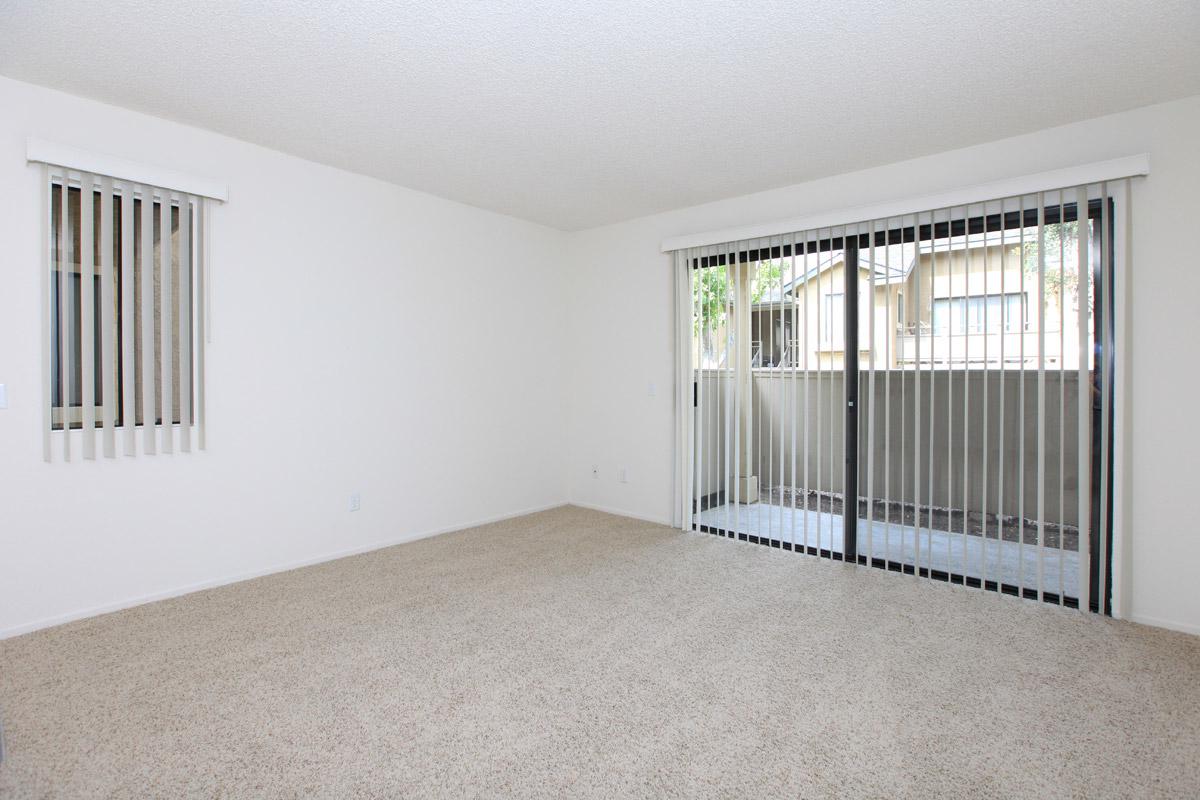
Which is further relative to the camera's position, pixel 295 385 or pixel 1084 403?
pixel 295 385

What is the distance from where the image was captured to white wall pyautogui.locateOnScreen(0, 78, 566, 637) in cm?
273

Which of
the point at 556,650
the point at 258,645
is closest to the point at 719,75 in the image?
the point at 556,650

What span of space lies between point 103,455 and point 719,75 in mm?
3390

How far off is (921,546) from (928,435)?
29.5 inches

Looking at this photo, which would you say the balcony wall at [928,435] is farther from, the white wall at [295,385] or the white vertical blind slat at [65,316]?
the white vertical blind slat at [65,316]

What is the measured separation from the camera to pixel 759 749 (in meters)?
1.89

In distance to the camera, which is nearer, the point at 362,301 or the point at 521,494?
the point at 362,301

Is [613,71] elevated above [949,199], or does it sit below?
above

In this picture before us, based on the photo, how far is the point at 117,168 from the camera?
9.50 feet

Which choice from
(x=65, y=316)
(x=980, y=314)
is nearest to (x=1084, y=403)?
(x=980, y=314)

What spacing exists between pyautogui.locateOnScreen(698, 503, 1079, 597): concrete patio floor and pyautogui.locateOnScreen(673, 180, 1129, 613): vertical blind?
0.05 feet

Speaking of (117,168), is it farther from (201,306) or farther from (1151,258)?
(1151,258)

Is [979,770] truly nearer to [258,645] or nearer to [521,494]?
[258,645]

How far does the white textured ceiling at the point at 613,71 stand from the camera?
2.15 m
